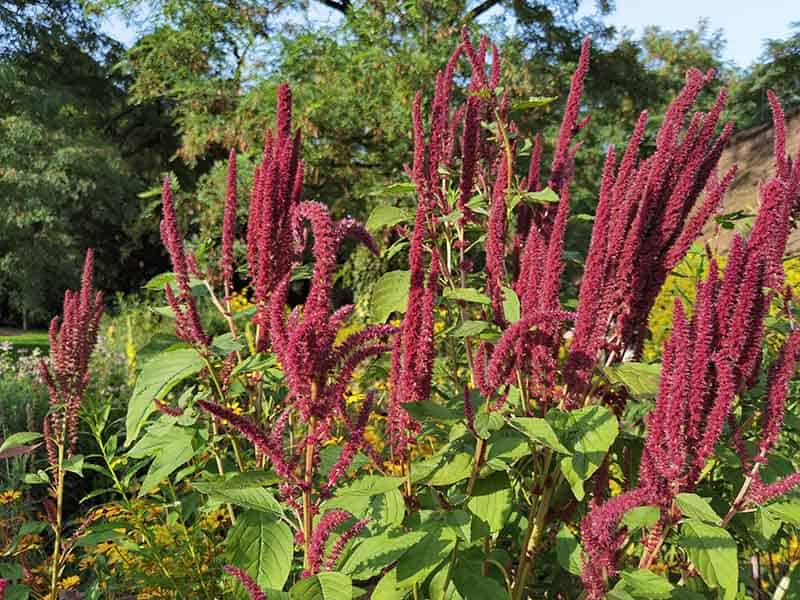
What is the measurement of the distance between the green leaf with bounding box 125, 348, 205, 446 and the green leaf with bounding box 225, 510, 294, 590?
37 centimetres

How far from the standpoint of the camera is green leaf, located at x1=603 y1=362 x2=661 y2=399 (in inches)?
58.7

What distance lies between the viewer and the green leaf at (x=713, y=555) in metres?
1.34

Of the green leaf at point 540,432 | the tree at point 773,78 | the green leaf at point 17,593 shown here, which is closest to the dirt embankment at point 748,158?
the green leaf at point 540,432

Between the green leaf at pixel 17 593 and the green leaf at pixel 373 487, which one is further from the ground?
the green leaf at pixel 373 487

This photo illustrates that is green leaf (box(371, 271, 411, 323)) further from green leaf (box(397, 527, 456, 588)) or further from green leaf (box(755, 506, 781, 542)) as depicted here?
green leaf (box(755, 506, 781, 542))

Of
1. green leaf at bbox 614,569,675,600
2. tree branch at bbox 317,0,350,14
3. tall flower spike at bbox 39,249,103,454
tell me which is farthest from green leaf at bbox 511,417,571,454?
tree branch at bbox 317,0,350,14

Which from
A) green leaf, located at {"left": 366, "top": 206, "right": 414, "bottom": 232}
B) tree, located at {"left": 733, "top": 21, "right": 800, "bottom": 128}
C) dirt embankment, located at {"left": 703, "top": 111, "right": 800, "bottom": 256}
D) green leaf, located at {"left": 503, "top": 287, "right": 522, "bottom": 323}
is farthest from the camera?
tree, located at {"left": 733, "top": 21, "right": 800, "bottom": 128}

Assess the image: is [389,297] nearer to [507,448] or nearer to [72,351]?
[507,448]

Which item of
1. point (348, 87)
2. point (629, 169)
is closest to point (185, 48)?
point (348, 87)

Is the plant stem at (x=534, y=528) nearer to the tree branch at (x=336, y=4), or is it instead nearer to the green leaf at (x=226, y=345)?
the green leaf at (x=226, y=345)

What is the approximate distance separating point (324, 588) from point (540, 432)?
0.53 metres

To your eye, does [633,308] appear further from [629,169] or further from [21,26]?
[21,26]

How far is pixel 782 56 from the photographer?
24.3 meters

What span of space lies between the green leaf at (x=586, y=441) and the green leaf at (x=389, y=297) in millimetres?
610
